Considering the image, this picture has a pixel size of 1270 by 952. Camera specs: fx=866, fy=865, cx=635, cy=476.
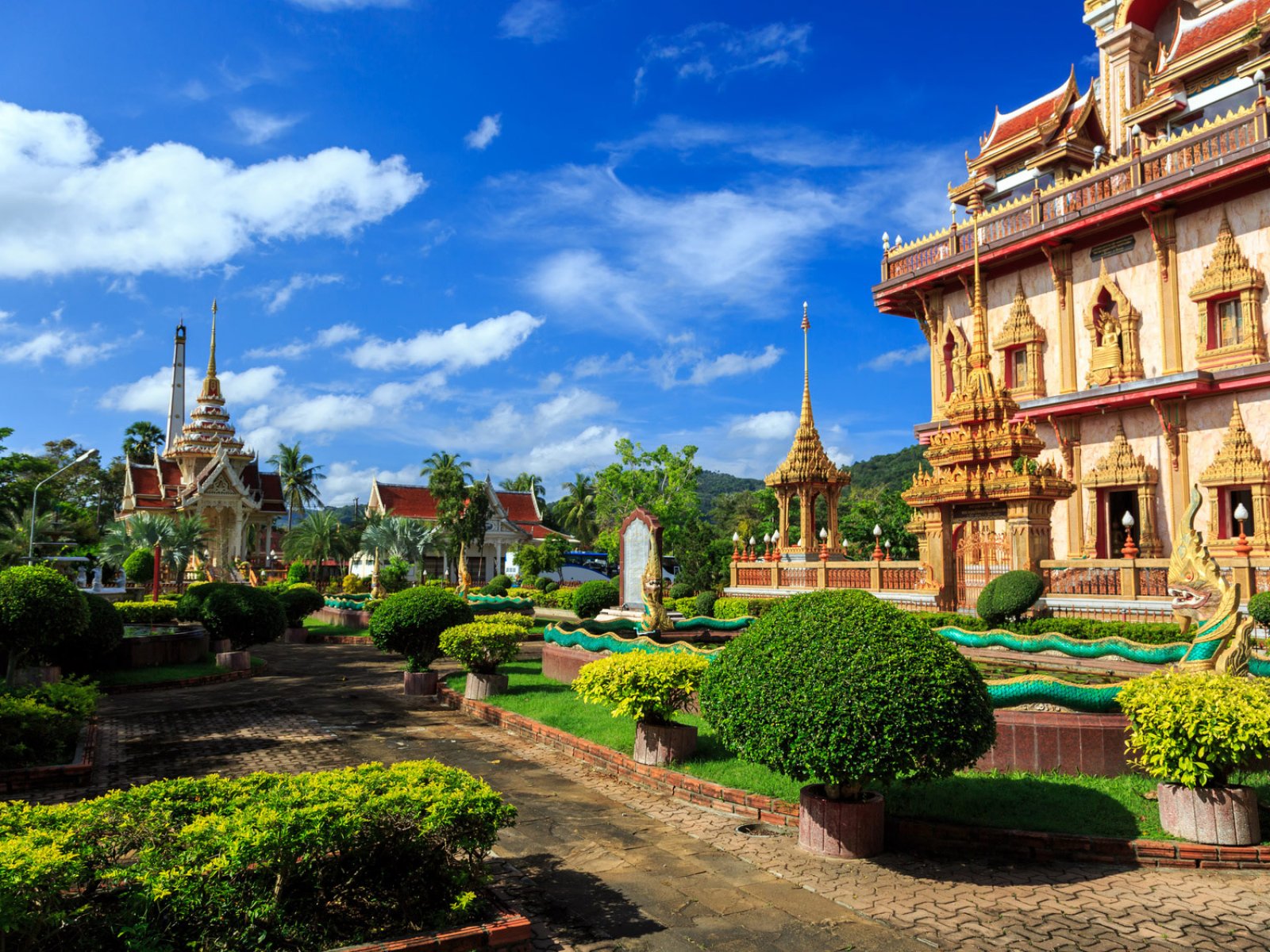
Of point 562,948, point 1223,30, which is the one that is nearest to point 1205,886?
point 562,948

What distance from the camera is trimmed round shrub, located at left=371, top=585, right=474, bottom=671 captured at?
49.1 ft

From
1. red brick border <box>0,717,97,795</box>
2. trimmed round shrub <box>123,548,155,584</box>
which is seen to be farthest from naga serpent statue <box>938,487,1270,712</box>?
trimmed round shrub <box>123,548,155,584</box>

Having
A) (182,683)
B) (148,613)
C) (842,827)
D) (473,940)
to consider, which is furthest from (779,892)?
(148,613)

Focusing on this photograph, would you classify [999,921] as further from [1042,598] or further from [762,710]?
[1042,598]

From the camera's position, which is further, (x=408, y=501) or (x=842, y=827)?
(x=408, y=501)

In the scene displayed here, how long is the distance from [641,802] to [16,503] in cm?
4134

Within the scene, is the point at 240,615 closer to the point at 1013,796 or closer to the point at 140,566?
the point at 1013,796

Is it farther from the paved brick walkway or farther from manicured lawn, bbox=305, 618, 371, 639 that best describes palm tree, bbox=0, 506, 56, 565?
the paved brick walkway

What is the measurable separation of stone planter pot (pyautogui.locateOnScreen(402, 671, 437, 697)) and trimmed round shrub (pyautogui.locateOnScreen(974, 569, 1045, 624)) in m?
10.4

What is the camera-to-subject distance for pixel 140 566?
3528 cm

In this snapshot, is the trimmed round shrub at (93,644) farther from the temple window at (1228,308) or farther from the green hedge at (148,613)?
the temple window at (1228,308)

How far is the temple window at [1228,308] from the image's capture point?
21.3 m

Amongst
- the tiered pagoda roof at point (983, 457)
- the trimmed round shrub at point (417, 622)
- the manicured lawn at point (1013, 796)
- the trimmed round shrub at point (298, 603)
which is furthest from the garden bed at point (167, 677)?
the tiered pagoda roof at point (983, 457)

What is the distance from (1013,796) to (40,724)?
9.95 metres
